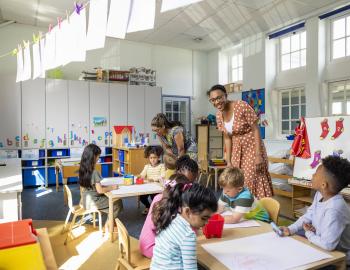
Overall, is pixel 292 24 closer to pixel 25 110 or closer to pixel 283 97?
pixel 283 97

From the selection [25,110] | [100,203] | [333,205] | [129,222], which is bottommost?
[129,222]

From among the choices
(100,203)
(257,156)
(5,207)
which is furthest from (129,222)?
(257,156)

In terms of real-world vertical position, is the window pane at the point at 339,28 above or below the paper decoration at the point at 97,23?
above

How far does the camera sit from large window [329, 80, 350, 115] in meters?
5.00

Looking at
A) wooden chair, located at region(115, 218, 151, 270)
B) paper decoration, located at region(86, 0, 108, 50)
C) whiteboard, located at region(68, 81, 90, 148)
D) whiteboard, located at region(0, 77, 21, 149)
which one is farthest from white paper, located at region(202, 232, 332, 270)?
whiteboard, located at region(0, 77, 21, 149)

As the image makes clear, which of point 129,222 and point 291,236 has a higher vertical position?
point 291,236

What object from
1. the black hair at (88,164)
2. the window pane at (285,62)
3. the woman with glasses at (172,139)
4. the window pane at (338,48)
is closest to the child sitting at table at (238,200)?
the woman with glasses at (172,139)

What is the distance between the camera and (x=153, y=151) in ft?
12.8

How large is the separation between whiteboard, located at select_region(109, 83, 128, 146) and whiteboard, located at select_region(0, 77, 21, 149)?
1.87 m

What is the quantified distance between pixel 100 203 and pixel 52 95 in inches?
145

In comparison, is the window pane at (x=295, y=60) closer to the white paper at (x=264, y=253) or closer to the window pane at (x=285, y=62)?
the window pane at (x=285, y=62)

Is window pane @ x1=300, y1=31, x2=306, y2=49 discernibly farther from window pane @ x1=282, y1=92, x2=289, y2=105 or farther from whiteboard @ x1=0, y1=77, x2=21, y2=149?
whiteboard @ x1=0, y1=77, x2=21, y2=149

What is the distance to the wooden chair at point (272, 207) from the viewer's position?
204cm

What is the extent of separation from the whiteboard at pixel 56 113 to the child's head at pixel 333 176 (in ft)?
18.5
